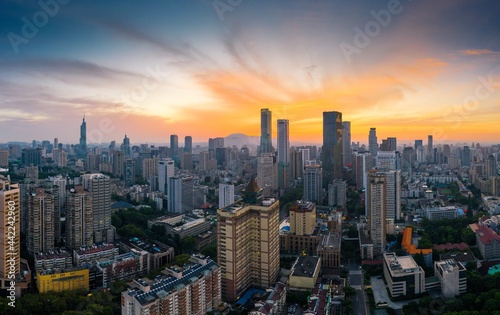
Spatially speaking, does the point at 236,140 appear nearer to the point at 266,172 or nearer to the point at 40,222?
the point at 266,172

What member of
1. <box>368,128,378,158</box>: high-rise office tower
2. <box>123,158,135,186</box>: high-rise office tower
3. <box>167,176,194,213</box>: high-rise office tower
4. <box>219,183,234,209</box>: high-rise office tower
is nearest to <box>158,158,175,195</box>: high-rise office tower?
<box>167,176,194,213</box>: high-rise office tower

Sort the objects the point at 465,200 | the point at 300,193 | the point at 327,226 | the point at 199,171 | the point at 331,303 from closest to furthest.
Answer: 1. the point at 331,303
2. the point at 327,226
3. the point at 465,200
4. the point at 300,193
5. the point at 199,171

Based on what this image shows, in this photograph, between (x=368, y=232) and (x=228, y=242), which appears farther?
(x=368, y=232)

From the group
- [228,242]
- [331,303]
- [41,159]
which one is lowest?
[331,303]

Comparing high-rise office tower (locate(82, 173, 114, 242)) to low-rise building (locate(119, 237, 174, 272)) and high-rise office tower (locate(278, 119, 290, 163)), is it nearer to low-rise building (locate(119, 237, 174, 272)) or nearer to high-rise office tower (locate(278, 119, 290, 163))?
low-rise building (locate(119, 237, 174, 272))

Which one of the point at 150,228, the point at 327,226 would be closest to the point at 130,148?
the point at 150,228

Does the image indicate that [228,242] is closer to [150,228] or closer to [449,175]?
[150,228]
